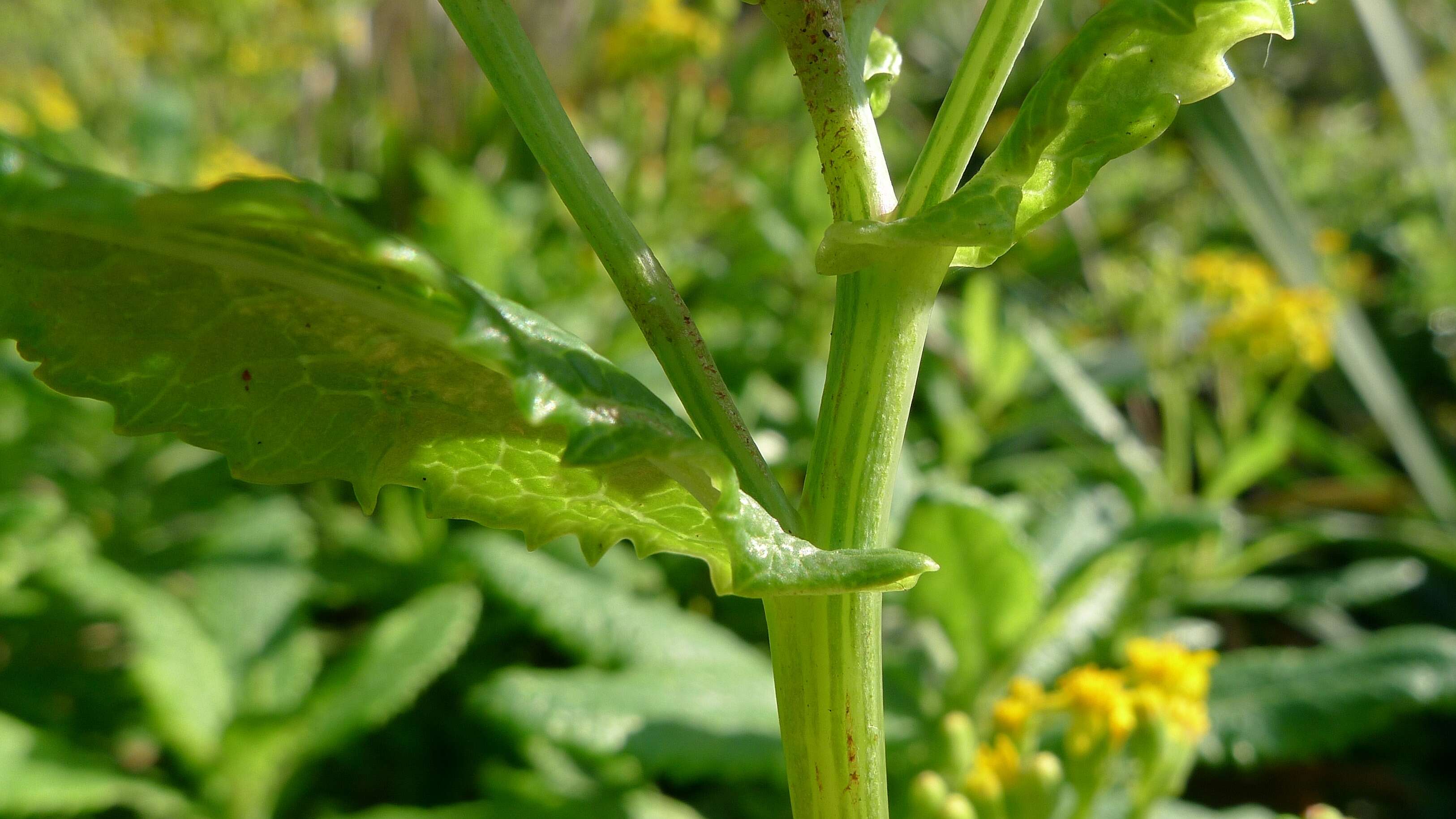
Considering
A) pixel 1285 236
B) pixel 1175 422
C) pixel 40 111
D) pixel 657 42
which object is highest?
pixel 40 111

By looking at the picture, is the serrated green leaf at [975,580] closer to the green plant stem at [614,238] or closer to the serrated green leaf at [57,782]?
the green plant stem at [614,238]

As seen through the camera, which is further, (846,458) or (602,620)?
(602,620)

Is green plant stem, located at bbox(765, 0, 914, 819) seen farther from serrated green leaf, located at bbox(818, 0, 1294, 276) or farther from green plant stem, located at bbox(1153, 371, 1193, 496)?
green plant stem, located at bbox(1153, 371, 1193, 496)

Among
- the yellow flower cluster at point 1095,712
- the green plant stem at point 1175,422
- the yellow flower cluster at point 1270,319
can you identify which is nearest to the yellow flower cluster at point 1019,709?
the yellow flower cluster at point 1095,712

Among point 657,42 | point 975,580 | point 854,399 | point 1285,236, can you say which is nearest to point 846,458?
point 854,399

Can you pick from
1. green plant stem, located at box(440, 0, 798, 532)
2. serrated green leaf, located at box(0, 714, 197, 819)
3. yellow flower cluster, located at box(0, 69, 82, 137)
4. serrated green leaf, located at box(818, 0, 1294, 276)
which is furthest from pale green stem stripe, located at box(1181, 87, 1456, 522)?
yellow flower cluster, located at box(0, 69, 82, 137)

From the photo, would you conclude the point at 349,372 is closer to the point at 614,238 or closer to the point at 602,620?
the point at 614,238

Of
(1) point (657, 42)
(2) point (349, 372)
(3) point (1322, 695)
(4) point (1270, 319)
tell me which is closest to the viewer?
(2) point (349, 372)
